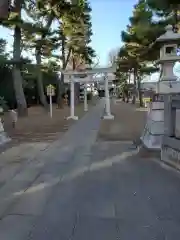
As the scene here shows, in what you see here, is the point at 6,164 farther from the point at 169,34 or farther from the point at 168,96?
the point at 169,34

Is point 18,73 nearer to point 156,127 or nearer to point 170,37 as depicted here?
point 170,37

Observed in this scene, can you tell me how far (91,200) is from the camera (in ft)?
15.8

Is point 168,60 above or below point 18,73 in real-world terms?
below

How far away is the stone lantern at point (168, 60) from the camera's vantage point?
9328 mm

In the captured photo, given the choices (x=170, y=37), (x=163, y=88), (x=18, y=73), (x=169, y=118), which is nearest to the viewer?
(x=169, y=118)

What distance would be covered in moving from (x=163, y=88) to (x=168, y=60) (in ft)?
2.77

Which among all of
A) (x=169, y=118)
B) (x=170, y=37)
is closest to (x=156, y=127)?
(x=169, y=118)

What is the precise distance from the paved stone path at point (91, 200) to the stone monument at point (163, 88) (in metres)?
1.13

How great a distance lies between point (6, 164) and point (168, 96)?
3.74m

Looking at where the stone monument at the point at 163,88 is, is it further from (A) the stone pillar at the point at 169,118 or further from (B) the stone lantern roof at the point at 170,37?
(A) the stone pillar at the point at 169,118

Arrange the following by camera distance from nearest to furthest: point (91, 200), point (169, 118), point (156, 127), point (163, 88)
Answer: point (91, 200) < point (169, 118) < point (156, 127) < point (163, 88)

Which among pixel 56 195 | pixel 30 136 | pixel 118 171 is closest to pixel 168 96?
pixel 118 171

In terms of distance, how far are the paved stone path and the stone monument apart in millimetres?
1129

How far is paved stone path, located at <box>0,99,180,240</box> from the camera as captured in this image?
3.75 metres
